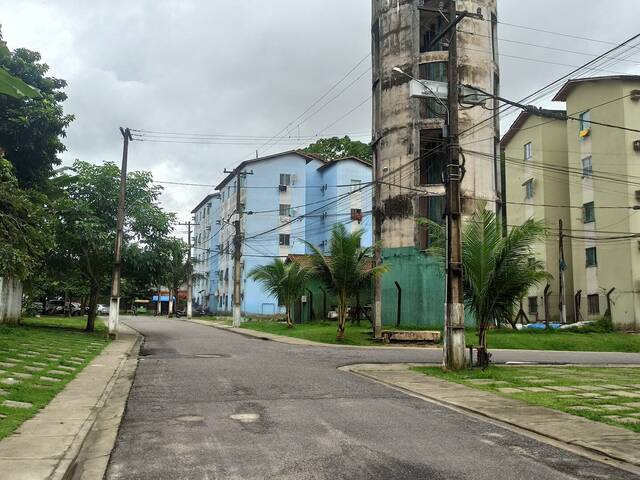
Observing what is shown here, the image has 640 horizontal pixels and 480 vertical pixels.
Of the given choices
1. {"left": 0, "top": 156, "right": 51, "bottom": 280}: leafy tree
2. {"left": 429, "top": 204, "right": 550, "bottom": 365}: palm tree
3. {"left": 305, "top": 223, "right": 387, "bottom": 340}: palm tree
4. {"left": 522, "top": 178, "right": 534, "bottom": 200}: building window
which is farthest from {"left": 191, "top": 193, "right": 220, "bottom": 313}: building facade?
{"left": 429, "top": 204, "right": 550, "bottom": 365}: palm tree

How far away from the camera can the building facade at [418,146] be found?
33500 millimetres

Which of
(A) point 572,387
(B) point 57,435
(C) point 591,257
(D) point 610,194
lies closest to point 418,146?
(D) point 610,194

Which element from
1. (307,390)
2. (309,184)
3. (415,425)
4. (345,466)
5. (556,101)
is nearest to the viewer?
(345,466)

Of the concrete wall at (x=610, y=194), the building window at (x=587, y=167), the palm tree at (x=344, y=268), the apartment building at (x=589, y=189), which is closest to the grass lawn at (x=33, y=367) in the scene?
the palm tree at (x=344, y=268)

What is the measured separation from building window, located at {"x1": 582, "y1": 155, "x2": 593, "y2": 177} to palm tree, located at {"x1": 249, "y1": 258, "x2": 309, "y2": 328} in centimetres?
2052

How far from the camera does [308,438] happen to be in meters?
7.25

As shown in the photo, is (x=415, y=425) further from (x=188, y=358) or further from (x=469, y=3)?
(x=469, y=3)

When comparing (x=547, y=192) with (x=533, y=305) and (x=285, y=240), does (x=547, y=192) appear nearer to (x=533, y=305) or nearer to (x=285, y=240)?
(x=533, y=305)

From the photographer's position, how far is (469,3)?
34.7 m

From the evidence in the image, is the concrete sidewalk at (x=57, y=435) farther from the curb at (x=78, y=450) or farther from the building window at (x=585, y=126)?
the building window at (x=585, y=126)

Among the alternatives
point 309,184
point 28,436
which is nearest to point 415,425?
point 28,436

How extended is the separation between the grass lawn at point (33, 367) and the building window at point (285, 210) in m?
36.9

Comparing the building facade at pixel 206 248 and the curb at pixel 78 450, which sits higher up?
the building facade at pixel 206 248

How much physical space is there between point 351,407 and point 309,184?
170 feet
